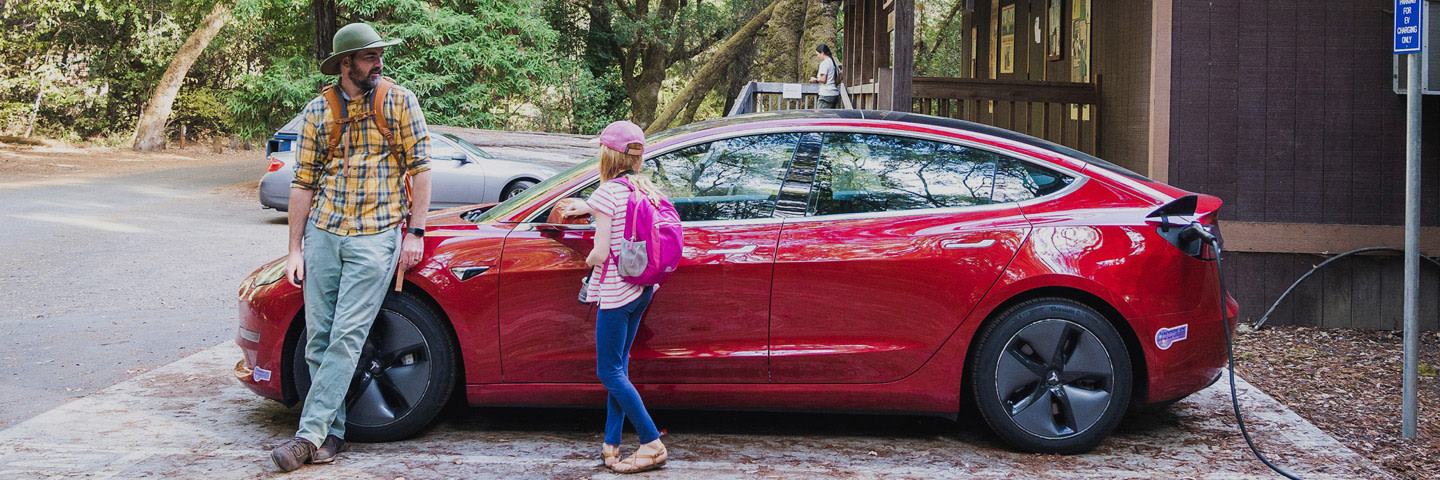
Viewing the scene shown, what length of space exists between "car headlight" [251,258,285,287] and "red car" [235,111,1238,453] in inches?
2.3

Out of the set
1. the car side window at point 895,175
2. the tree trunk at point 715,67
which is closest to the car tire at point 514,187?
the tree trunk at point 715,67

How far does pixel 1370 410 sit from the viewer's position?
19.1 ft

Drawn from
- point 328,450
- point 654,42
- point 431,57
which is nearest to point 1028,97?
point 328,450

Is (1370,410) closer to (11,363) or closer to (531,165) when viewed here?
(11,363)

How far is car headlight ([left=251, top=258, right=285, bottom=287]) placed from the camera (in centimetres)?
499

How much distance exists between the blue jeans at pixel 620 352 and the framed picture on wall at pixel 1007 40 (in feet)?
37.7

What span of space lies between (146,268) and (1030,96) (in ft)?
25.9

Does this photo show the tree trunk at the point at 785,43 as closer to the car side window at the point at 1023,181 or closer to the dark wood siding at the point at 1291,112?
the dark wood siding at the point at 1291,112

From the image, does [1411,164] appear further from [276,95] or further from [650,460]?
[276,95]

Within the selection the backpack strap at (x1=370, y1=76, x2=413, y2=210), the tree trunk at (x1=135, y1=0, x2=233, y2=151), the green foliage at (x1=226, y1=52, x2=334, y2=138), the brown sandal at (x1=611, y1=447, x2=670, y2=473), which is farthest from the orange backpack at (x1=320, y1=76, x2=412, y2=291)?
the tree trunk at (x1=135, y1=0, x2=233, y2=151)

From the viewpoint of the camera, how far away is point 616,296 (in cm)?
436

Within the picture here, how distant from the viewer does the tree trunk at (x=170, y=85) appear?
31.1 meters

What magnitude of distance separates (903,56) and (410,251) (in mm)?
5734

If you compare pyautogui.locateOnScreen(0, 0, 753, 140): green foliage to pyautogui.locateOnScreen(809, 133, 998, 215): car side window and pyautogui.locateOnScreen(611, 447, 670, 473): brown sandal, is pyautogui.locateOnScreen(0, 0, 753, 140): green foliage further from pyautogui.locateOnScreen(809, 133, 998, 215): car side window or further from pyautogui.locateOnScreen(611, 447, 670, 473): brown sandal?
pyautogui.locateOnScreen(611, 447, 670, 473): brown sandal
